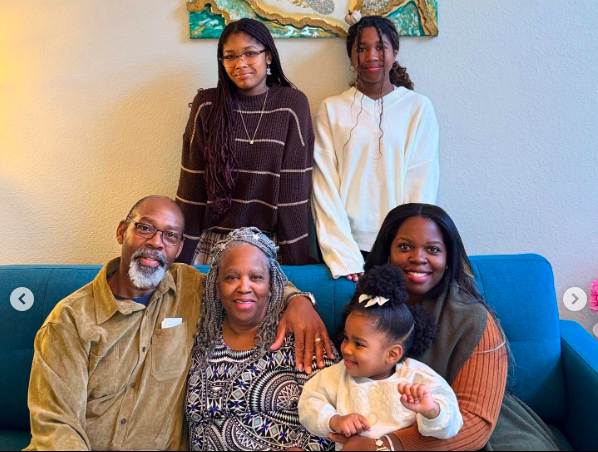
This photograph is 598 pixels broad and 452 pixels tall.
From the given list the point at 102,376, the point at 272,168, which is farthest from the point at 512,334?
the point at 102,376

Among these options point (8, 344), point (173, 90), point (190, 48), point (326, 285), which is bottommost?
point (8, 344)

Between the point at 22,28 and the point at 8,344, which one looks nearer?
the point at 8,344

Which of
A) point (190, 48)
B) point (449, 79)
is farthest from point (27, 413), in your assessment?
point (449, 79)

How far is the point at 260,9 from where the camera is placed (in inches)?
105

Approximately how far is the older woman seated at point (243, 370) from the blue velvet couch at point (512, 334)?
14.4 inches

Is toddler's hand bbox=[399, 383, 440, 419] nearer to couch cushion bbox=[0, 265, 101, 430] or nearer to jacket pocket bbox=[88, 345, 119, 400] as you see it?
jacket pocket bbox=[88, 345, 119, 400]

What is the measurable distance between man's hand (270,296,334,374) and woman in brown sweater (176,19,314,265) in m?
0.56

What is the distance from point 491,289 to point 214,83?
1564 millimetres

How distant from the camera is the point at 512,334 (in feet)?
7.16

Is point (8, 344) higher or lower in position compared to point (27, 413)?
higher

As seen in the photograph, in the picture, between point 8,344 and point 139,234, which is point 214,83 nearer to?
point 139,234

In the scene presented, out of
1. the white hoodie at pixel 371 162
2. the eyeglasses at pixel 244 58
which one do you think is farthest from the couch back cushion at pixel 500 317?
the eyeglasses at pixel 244 58

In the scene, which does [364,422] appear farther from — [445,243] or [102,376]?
[102,376]

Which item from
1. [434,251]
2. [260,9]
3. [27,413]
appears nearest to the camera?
[434,251]
